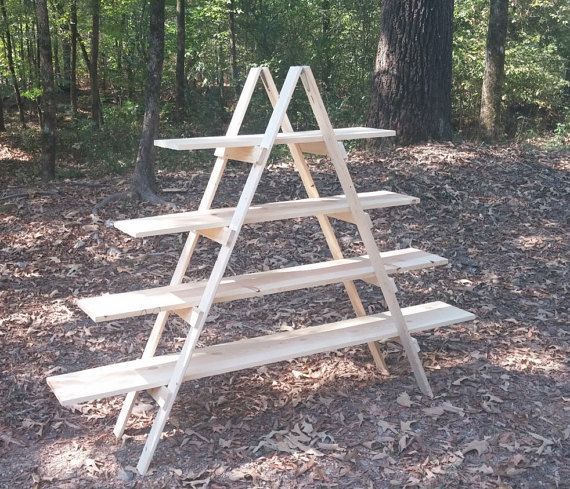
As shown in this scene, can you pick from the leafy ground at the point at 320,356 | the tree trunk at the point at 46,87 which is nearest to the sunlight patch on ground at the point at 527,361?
the leafy ground at the point at 320,356

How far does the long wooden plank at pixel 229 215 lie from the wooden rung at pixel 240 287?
1.11ft

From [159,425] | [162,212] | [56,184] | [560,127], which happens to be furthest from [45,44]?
[560,127]

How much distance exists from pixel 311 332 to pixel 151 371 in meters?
0.93

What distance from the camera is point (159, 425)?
317 cm

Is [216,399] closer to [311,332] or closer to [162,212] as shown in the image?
[311,332]

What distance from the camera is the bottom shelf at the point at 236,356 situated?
3078 mm

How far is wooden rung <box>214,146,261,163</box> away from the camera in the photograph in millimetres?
3164

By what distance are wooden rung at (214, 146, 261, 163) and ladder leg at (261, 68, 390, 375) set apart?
370 millimetres

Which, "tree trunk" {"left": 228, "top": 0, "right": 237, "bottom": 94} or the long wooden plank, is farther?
"tree trunk" {"left": 228, "top": 0, "right": 237, "bottom": 94}

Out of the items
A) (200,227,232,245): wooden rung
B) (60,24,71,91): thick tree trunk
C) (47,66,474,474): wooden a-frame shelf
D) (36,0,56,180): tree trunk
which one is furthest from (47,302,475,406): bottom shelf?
(60,24,71,91): thick tree trunk

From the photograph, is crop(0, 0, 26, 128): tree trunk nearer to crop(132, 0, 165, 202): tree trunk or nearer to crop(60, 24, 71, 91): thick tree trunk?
crop(60, 24, 71, 91): thick tree trunk

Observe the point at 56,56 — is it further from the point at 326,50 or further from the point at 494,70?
the point at 494,70

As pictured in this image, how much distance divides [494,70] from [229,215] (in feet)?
26.4

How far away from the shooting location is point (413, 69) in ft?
24.5
